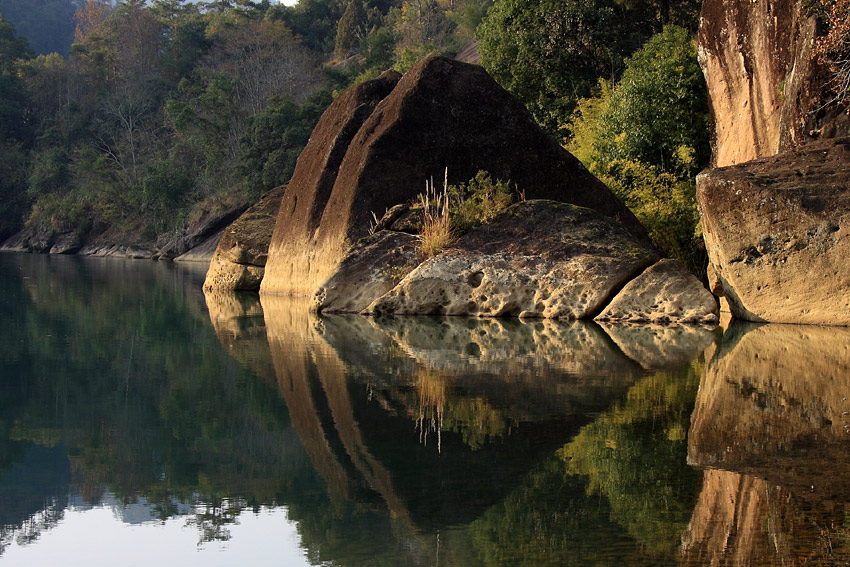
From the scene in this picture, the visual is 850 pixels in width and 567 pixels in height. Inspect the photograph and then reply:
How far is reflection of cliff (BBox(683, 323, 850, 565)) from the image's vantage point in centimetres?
355

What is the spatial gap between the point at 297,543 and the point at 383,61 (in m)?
59.9

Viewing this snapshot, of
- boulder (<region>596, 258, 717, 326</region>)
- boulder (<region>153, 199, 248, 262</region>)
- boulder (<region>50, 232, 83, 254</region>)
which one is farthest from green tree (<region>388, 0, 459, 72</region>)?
boulder (<region>596, 258, 717, 326</region>)

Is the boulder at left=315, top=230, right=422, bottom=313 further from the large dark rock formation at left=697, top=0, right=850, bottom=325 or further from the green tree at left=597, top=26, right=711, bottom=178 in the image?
the green tree at left=597, top=26, right=711, bottom=178

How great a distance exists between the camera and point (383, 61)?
202 feet

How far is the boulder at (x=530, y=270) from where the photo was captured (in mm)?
13289

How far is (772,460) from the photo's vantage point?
15.8 ft

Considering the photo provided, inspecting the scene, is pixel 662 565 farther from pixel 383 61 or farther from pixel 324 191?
pixel 383 61

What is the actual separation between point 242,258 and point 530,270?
1064 centimetres

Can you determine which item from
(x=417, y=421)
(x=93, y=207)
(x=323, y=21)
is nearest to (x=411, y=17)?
(x=323, y=21)

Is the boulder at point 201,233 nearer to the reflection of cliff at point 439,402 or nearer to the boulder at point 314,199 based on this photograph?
the boulder at point 314,199

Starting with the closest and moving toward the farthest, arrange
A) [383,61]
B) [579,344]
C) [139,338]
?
1. [579,344]
2. [139,338]
3. [383,61]

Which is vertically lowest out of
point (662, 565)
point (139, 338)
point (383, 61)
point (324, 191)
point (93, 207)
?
point (662, 565)

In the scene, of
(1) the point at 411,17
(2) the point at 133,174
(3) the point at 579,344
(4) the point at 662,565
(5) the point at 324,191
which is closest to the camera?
(4) the point at 662,565

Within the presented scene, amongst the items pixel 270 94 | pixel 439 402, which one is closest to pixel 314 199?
pixel 439 402
